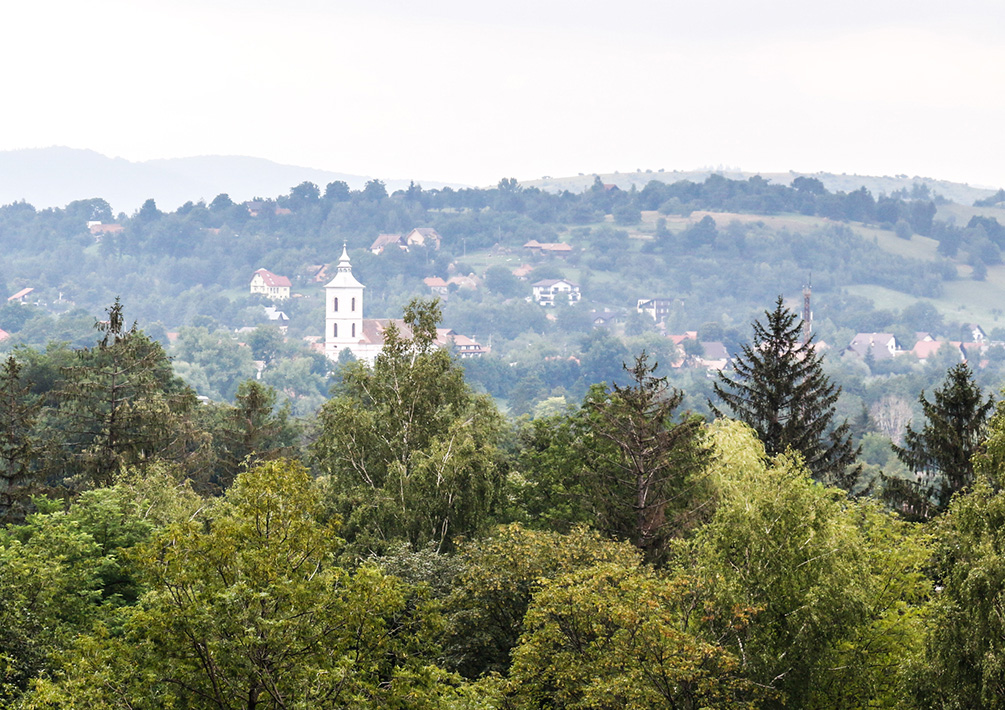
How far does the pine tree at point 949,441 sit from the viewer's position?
29.6 metres

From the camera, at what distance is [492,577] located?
20172mm

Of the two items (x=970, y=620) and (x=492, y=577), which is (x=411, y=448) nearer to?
(x=492, y=577)

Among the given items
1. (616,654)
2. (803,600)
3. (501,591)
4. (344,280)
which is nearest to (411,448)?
(501,591)

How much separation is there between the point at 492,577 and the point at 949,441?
14.3 metres

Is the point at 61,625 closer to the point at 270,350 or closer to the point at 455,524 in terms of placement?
the point at 455,524

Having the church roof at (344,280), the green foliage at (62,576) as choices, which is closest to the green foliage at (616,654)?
the green foliage at (62,576)

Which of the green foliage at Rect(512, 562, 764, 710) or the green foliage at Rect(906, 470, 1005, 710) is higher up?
the green foliage at Rect(906, 470, 1005, 710)

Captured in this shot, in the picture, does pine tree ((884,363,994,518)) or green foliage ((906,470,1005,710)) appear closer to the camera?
green foliage ((906,470,1005,710))

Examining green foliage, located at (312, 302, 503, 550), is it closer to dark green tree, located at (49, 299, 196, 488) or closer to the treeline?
the treeline

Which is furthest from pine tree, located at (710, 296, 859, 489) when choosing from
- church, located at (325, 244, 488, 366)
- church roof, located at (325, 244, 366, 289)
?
church roof, located at (325, 244, 366, 289)

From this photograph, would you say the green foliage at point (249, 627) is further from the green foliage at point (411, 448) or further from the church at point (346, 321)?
the church at point (346, 321)

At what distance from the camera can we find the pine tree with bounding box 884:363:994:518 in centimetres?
Result: 2956

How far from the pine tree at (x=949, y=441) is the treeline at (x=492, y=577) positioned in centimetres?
10

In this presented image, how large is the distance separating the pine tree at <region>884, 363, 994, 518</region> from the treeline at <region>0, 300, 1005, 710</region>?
4.1 inches
